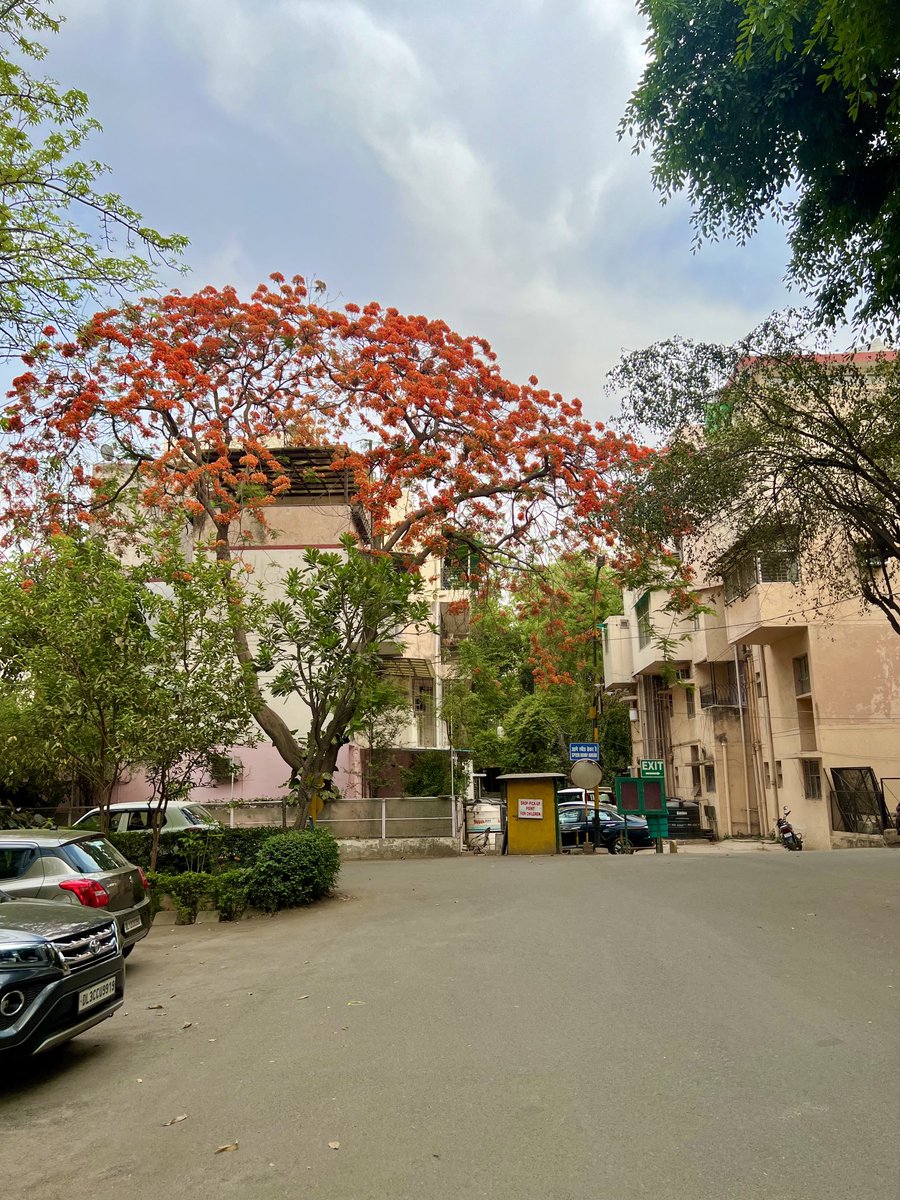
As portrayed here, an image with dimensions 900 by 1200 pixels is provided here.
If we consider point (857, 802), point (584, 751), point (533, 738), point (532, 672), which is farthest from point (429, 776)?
point (533, 738)

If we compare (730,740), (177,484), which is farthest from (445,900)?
(730,740)

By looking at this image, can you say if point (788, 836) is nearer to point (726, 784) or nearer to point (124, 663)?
point (726, 784)

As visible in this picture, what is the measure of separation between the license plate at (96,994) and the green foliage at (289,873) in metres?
7.43

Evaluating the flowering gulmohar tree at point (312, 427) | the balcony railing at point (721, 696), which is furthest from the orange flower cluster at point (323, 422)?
the balcony railing at point (721, 696)

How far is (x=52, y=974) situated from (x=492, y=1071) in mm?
2773

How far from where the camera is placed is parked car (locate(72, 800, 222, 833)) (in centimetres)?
1708

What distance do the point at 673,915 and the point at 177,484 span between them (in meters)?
11.3

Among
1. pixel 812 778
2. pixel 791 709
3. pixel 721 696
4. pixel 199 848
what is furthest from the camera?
pixel 721 696

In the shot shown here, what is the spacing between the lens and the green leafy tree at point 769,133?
10055mm

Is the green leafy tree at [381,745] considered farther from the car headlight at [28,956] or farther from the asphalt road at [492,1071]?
the car headlight at [28,956]

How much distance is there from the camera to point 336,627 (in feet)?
49.6

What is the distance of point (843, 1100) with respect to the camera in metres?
4.96

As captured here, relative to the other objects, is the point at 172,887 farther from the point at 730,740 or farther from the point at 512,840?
the point at 730,740

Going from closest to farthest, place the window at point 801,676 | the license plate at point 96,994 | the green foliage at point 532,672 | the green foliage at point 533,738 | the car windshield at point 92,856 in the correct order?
the license plate at point 96,994 → the car windshield at point 92,856 → the green foliage at point 532,672 → the window at point 801,676 → the green foliage at point 533,738
